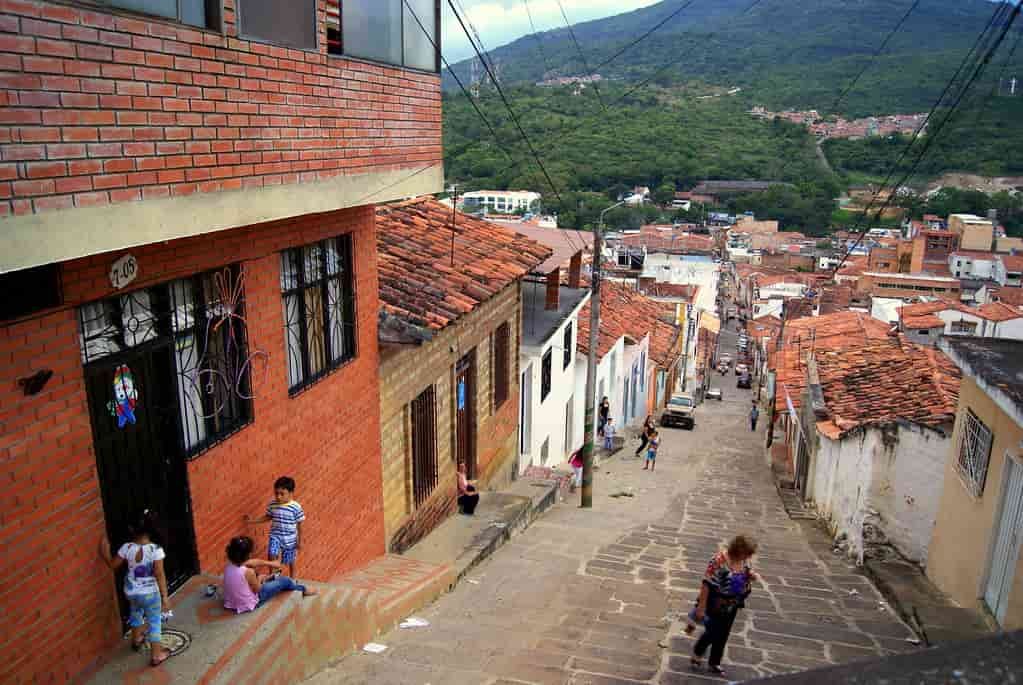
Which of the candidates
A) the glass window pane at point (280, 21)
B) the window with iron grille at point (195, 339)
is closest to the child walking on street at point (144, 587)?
the window with iron grille at point (195, 339)

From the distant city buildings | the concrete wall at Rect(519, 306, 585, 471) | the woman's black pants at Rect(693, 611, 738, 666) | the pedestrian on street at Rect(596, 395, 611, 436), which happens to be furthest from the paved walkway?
the distant city buildings

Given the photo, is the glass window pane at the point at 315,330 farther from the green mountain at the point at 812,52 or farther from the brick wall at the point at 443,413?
the green mountain at the point at 812,52

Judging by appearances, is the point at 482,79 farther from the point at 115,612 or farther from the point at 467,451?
the point at 115,612

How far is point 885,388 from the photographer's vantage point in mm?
13812

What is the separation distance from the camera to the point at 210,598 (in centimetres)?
551

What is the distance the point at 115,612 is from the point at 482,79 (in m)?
11.8

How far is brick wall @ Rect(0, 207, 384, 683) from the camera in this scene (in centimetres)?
404

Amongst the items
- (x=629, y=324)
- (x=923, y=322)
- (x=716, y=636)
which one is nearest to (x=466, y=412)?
(x=716, y=636)

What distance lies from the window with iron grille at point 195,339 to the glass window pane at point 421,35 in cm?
289

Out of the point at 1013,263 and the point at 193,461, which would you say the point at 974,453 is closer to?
the point at 193,461

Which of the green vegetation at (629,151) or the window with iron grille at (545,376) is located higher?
the green vegetation at (629,151)

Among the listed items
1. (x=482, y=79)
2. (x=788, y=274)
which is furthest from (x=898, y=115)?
(x=482, y=79)

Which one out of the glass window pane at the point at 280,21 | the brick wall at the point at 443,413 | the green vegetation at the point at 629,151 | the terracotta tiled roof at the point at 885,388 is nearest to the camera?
the glass window pane at the point at 280,21

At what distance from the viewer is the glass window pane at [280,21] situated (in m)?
4.90
